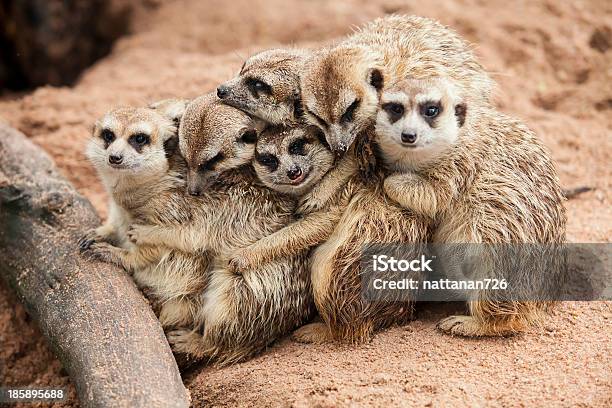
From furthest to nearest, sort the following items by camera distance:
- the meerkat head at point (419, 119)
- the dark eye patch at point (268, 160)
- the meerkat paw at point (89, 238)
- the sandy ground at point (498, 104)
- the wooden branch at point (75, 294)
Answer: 1. the meerkat paw at point (89, 238)
2. the dark eye patch at point (268, 160)
3. the meerkat head at point (419, 119)
4. the sandy ground at point (498, 104)
5. the wooden branch at point (75, 294)

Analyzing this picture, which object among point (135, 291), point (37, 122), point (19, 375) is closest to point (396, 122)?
point (135, 291)

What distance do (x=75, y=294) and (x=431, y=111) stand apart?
206 centimetres

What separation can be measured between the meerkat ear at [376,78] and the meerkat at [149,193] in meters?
1.13

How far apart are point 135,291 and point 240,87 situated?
4.03 ft

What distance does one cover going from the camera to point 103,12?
750 centimetres

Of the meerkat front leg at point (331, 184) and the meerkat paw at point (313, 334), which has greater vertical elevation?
the meerkat front leg at point (331, 184)

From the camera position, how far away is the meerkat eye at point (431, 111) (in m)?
3.54

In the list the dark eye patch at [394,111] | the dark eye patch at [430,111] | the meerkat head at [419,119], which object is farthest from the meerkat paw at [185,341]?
the dark eye patch at [430,111]

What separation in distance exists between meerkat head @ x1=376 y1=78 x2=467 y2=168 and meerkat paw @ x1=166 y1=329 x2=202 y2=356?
148 centimetres

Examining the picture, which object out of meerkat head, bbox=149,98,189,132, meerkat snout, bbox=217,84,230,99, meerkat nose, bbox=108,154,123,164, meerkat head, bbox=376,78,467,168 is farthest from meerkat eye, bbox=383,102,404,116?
meerkat nose, bbox=108,154,123,164

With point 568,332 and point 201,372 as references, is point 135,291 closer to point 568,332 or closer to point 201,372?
point 201,372

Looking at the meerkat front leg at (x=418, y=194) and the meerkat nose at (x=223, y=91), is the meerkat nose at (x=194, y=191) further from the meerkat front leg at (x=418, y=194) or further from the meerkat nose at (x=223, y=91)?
the meerkat front leg at (x=418, y=194)

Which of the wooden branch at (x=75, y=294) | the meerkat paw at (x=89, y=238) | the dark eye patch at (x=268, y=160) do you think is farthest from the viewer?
the meerkat paw at (x=89, y=238)

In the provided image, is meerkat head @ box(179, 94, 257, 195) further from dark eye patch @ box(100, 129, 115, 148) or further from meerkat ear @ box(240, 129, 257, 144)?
dark eye patch @ box(100, 129, 115, 148)
